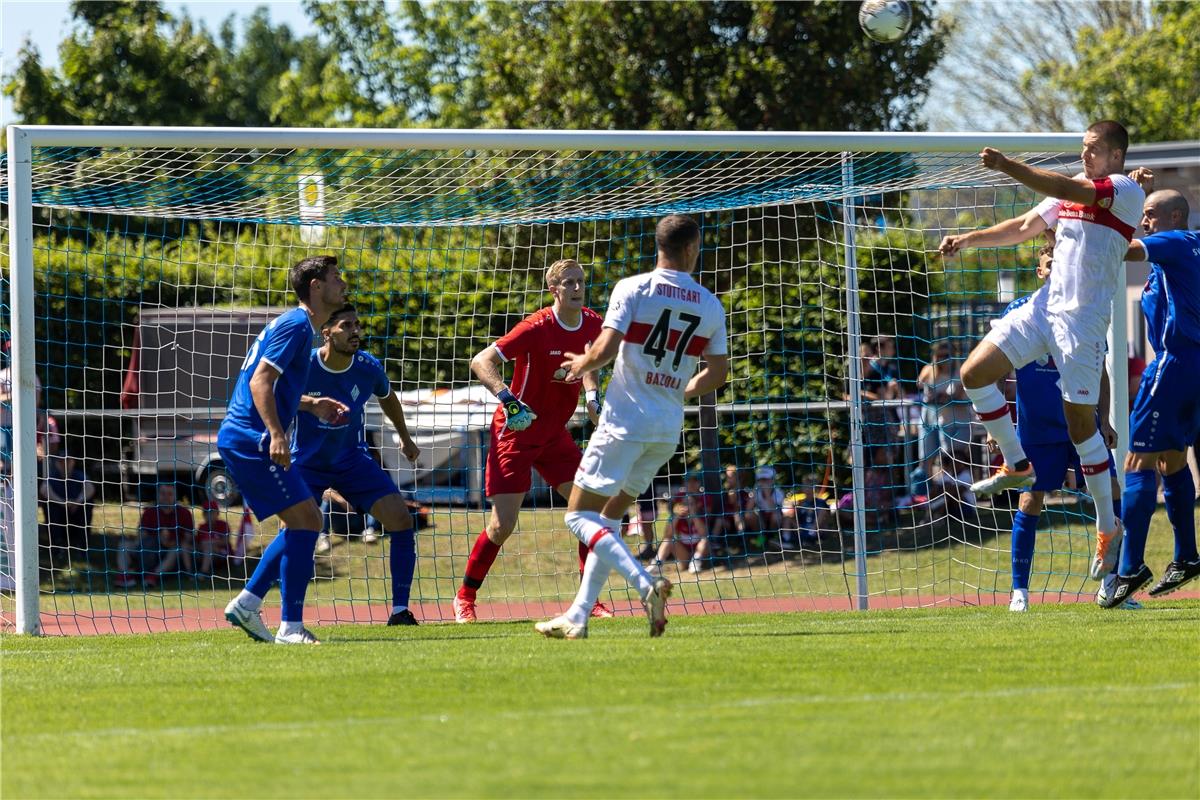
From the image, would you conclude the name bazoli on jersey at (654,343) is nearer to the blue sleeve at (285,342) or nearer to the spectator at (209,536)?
the blue sleeve at (285,342)

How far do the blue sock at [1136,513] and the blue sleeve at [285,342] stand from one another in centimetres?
512

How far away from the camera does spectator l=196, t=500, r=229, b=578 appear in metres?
13.7

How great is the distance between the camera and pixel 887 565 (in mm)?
15000

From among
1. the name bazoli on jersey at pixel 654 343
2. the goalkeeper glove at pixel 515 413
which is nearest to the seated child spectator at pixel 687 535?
the goalkeeper glove at pixel 515 413

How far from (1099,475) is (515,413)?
354 centimetres

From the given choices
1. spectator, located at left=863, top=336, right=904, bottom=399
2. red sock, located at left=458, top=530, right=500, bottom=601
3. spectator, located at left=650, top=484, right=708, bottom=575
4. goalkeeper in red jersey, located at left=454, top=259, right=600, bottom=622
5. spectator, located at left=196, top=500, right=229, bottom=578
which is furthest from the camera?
spectator, located at left=863, top=336, right=904, bottom=399

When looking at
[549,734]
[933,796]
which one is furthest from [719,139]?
[933,796]

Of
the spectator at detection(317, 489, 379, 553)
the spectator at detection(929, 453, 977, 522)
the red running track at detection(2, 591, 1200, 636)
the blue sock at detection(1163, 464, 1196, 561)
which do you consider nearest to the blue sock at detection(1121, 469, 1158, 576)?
the blue sock at detection(1163, 464, 1196, 561)

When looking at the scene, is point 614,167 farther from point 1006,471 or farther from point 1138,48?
point 1138,48

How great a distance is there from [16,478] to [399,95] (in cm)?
4328

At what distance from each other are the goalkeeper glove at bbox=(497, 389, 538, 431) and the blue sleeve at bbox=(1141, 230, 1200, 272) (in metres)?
3.84

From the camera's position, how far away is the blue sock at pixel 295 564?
26.6ft

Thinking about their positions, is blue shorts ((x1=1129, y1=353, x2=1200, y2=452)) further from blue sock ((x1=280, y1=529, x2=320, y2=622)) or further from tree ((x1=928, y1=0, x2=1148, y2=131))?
tree ((x1=928, y1=0, x2=1148, y2=131))

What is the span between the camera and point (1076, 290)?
323 inches
